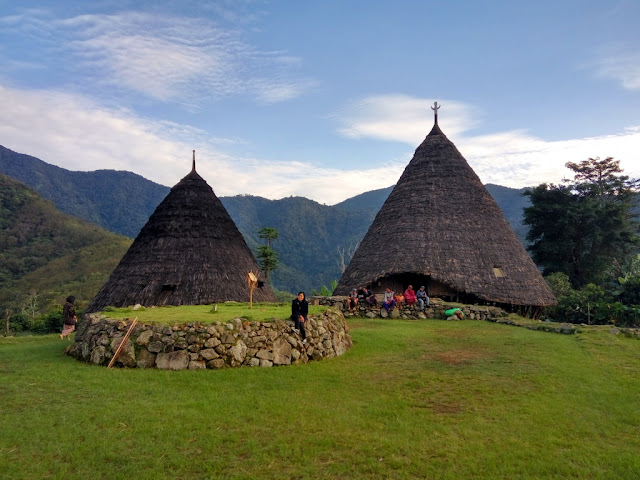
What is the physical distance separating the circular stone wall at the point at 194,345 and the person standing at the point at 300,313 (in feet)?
0.42

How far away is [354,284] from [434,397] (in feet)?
40.5

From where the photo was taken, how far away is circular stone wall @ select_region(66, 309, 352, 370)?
8.09 m

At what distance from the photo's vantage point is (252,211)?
283 feet

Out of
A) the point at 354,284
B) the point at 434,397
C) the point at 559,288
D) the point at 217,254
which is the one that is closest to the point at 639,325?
the point at 559,288

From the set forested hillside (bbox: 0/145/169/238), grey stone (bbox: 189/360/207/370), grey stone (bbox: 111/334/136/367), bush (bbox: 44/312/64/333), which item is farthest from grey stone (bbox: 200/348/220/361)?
forested hillside (bbox: 0/145/169/238)

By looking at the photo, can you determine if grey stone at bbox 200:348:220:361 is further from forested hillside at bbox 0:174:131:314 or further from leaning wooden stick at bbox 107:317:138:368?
forested hillside at bbox 0:174:131:314

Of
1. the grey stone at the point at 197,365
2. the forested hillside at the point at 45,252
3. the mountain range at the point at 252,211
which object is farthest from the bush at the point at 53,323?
the mountain range at the point at 252,211

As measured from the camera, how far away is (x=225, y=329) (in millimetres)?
8445

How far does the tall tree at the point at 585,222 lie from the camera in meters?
29.8

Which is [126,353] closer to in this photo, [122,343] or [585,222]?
[122,343]

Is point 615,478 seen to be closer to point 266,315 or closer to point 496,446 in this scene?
point 496,446

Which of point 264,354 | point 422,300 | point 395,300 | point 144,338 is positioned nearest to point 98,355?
point 144,338

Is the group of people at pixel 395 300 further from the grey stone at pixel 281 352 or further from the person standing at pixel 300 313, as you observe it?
the grey stone at pixel 281 352

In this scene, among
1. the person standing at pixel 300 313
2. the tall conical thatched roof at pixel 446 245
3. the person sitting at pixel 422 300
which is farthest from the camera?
the tall conical thatched roof at pixel 446 245
